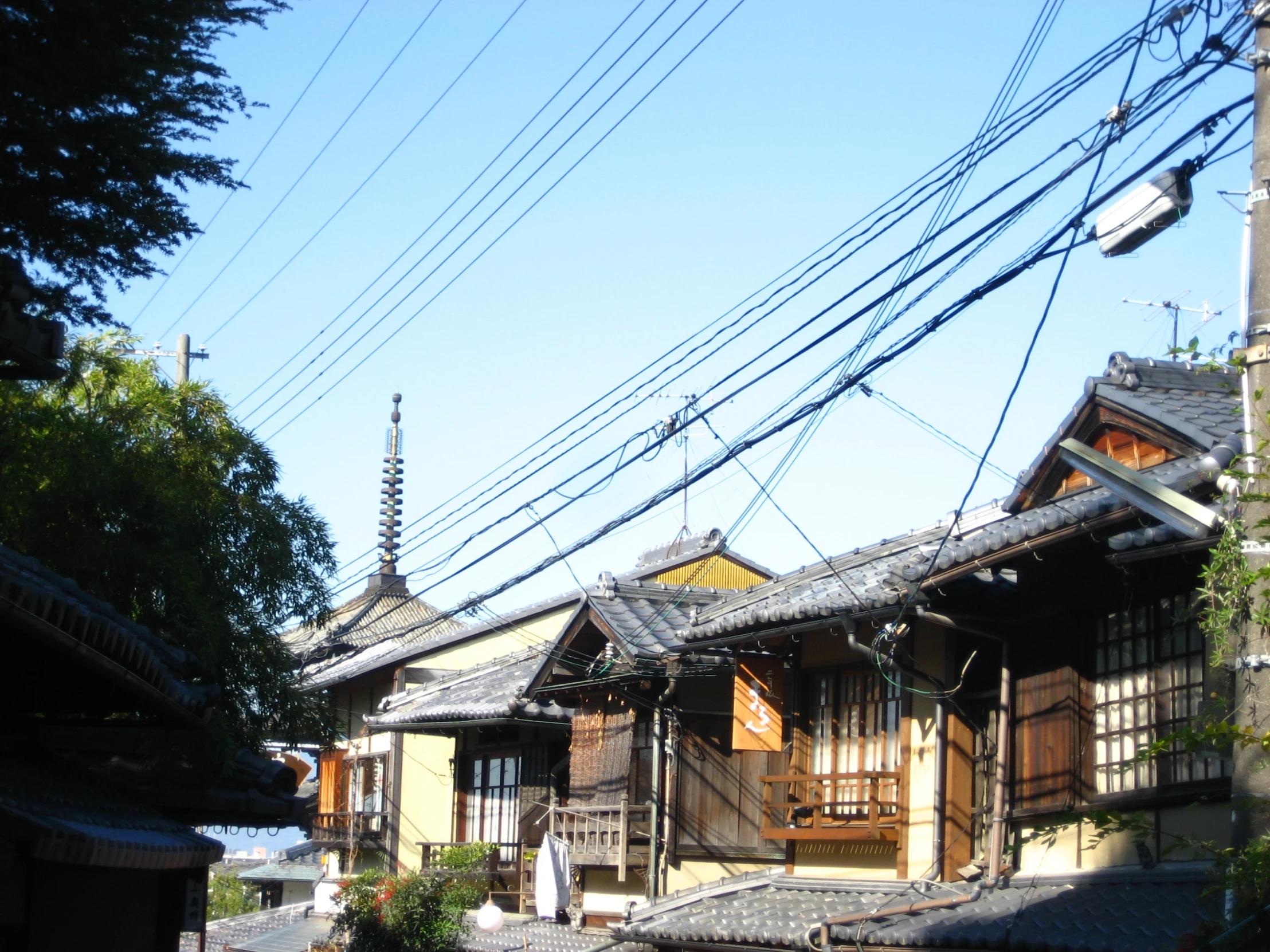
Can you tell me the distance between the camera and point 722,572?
35.9m

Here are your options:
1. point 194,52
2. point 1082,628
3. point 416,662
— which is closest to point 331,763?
point 416,662

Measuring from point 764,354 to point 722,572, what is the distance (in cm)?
2421

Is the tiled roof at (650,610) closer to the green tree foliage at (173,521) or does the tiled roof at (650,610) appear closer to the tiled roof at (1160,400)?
the green tree foliage at (173,521)

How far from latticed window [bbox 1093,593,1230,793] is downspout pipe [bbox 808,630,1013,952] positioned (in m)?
1.20

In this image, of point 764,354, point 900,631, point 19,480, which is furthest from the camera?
point 900,631

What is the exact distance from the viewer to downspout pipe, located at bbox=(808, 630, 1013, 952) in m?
14.3

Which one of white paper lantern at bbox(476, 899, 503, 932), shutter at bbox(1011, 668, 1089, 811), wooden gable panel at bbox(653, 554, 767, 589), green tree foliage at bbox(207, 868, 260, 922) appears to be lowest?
green tree foliage at bbox(207, 868, 260, 922)

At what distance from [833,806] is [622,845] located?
5.86 m

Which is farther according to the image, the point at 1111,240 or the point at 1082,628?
the point at 1082,628

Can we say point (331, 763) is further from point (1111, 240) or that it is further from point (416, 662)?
point (1111, 240)

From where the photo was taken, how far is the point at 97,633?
24.5 ft

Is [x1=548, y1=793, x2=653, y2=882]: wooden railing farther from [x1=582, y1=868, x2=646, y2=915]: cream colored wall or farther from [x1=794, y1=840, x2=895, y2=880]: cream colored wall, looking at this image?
[x1=794, y1=840, x2=895, y2=880]: cream colored wall

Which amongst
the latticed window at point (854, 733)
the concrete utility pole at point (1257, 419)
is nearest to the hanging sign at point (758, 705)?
the latticed window at point (854, 733)

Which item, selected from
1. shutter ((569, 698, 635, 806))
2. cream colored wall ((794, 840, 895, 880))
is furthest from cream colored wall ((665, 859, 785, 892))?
shutter ((569, 698, 635, 806))
